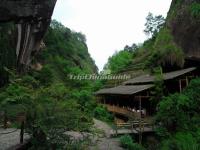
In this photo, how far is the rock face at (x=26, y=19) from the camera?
15852 mm

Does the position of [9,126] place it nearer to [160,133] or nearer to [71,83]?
[160,133]

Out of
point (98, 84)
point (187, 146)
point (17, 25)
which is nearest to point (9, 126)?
point (17, 25)

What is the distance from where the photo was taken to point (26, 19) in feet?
59.7

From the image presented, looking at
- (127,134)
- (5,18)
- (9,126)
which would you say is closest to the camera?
(5,18)

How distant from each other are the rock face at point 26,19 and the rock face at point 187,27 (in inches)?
494

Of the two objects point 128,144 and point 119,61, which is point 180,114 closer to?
point 128,144

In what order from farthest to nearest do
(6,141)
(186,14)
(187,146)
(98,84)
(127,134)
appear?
(98,84)
(186,14)
(127,134)
(6,141)
(187,146)

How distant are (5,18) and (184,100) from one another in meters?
11.3

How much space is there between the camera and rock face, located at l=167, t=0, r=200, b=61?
→ 2653 centimetres

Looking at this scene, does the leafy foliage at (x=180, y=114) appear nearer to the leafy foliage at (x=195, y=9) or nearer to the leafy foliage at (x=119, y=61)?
the leafy foliage at (x=195, y=9)

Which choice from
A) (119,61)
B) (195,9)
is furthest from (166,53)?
(119,61)

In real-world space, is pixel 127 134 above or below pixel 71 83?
below

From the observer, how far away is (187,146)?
14.2m

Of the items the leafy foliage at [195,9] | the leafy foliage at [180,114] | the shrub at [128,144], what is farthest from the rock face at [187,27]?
the shrub at [128,144]
